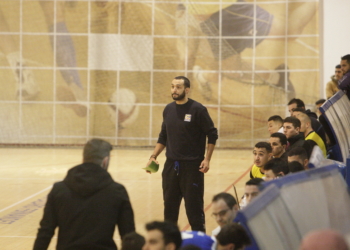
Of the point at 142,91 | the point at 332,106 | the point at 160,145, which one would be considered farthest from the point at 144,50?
the point at 332,106

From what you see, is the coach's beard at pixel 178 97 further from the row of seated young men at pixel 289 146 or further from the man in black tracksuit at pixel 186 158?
the row of seated young men at pixel 289 146

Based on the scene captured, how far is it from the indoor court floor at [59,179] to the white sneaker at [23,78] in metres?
1.75

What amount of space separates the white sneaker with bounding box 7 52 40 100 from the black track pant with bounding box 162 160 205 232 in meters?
12.4

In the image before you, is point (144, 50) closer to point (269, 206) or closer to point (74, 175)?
point (74, 175)

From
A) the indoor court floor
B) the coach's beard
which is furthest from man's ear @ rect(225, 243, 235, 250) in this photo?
the indoor court floor

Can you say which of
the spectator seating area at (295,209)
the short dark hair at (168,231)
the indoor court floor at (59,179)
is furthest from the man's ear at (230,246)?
the indoor court floor at (59,179)

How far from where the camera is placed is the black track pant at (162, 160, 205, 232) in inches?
246

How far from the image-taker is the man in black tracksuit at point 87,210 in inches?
144

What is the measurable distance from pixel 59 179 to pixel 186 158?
663 centimetres

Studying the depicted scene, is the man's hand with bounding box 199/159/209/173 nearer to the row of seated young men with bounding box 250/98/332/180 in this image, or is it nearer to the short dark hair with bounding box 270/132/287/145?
the row of seated young men with bounding box 250/98/332/180

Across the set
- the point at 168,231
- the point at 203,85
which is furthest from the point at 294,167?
the point at 203,85

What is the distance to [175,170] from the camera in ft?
20.8

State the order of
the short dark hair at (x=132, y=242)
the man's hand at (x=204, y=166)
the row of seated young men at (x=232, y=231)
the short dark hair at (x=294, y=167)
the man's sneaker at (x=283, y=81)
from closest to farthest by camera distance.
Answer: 1. the row of seated young men at (x=232, y=231)
2. the short dark hair at (x=132, y=242)
3. the short dark hair at (x=294, y=167)
4. the man's hand at (x=204, y=166)
5. the man's sneaker at (x=283, y=81)

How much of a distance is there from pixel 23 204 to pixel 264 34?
10.7 m
